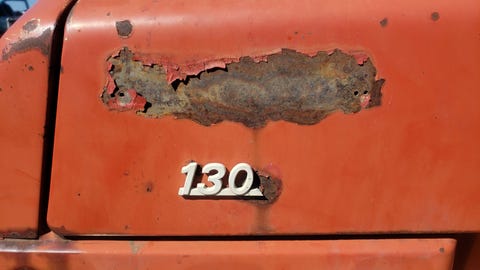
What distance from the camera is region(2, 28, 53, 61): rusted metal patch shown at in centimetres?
140

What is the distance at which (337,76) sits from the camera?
1356 millimetres

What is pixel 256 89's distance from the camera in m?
1.37

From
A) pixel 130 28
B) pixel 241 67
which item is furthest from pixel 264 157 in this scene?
pixel 130 28

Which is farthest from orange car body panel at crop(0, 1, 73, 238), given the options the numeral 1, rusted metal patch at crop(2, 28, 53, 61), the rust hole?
the numeral 1

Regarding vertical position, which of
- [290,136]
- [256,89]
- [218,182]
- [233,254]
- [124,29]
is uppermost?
[124,29]

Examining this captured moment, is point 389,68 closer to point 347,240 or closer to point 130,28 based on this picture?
point 347,240

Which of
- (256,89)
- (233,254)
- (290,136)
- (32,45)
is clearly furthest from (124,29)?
(233,254)

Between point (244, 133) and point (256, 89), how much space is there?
0.34 feet

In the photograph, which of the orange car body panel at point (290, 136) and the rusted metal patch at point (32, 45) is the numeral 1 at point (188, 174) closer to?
the orange car body panel at point (290, 136)

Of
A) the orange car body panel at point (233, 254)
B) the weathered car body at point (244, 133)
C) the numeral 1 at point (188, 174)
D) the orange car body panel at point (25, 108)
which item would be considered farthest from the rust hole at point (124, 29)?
the orange car body panel at point (233, 254)

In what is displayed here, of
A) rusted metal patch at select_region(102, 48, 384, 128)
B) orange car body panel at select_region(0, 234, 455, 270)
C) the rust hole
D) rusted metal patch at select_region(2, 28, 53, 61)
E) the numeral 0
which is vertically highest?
the rust hole

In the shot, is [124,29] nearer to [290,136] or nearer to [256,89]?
[256,89]

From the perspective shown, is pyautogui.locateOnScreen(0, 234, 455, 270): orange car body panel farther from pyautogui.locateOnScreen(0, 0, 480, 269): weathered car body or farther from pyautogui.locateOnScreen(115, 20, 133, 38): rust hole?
pyautogui.locateOnScreen(115, 20, 133, 38): rust hole

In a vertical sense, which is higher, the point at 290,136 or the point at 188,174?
the point at 290,136
